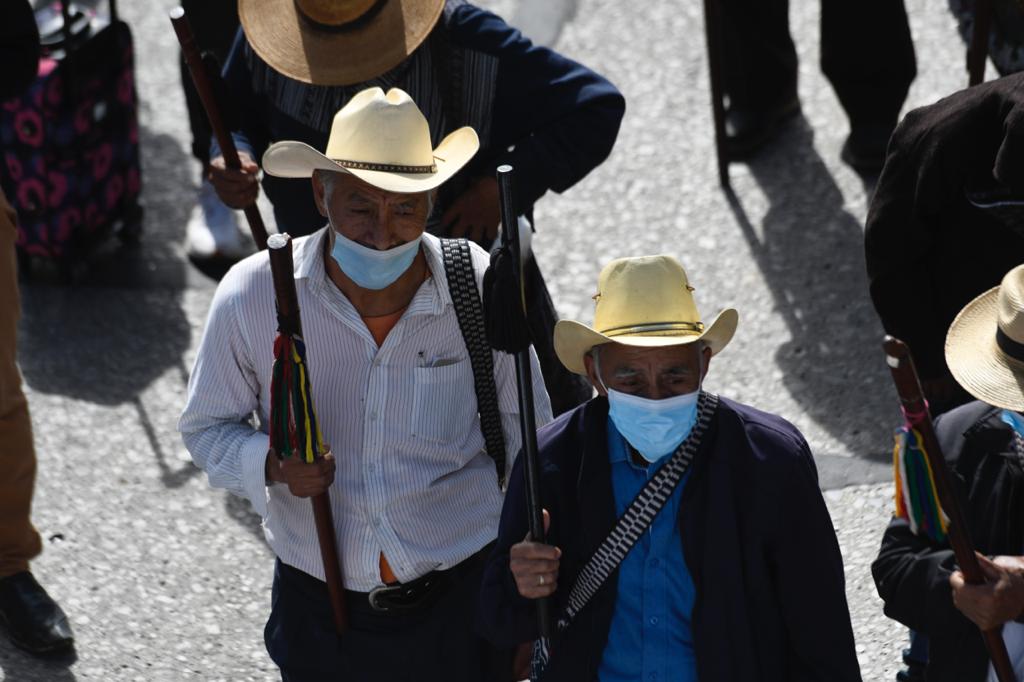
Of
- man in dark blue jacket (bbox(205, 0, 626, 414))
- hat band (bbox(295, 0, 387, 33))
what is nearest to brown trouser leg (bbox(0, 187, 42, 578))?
man in dark blue jacket (bbox(205, 0, 626, 414))

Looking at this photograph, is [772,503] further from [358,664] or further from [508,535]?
[358,664]

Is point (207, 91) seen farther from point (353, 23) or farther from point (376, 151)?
point (376, 151)

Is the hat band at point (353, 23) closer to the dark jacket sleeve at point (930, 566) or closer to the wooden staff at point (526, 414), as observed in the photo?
the wooden staff at point (526, 414)

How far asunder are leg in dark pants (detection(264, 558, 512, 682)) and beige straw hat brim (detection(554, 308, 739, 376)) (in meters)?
0.78

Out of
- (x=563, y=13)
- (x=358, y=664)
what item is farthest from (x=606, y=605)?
(x=563, y=13)

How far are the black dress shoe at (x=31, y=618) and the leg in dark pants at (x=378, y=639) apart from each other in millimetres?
1294

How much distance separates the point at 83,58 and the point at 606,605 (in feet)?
14.5

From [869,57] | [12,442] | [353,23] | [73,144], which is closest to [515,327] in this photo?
[353,23]

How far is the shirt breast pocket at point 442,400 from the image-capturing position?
12.8 ft

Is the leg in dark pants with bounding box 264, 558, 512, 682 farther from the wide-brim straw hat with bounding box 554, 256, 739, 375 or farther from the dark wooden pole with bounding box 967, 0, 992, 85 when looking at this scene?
the dark wooden pole with bounding box 967, 0, 992, 85

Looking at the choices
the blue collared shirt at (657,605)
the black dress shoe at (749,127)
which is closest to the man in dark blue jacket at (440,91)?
the blue collared shirt at (657,605)

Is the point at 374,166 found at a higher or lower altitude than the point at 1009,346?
higher

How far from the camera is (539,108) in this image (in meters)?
4.94

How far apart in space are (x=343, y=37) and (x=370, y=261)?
116 centimetres
